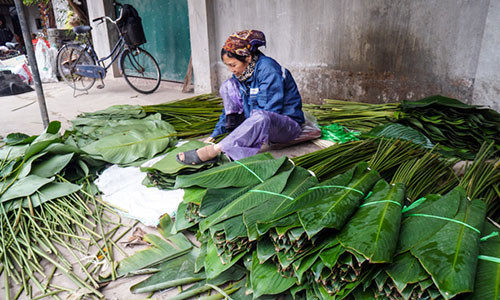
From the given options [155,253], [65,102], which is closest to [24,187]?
[155,253]

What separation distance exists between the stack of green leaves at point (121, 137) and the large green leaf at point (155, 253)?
86 centimetres

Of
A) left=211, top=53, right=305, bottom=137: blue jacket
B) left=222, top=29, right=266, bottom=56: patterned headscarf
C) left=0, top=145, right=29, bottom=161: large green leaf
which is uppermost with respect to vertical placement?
left=222, top=29, right=266, bottom=56: patterned headscarf

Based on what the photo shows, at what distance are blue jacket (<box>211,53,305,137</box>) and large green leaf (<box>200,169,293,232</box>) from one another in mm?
919

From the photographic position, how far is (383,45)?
3.12 meters

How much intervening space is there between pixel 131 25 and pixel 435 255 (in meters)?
5.07

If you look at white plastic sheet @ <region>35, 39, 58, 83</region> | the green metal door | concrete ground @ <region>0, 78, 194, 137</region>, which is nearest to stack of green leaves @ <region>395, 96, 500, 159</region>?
concrete ground @ <region>0, 78, 194, 137</region>

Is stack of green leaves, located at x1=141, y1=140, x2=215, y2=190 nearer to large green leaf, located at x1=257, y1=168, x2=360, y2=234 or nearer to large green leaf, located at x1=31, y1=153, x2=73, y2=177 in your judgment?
large green leaf, located at x1=31, y1=153, x2=73, y2=177

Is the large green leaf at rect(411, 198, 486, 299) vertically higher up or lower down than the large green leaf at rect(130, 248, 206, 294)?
higher up

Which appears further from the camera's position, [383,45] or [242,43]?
[383,45]

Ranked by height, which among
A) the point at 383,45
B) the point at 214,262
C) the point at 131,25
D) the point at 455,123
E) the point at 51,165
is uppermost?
the point at 131,25

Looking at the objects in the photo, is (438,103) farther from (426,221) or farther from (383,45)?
(426,221)

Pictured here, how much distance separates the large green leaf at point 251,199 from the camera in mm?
1293

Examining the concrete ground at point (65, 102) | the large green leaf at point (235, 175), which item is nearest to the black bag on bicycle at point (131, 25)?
the concrete ground at point (65, 102)

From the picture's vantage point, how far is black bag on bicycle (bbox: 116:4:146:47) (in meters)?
4.90
